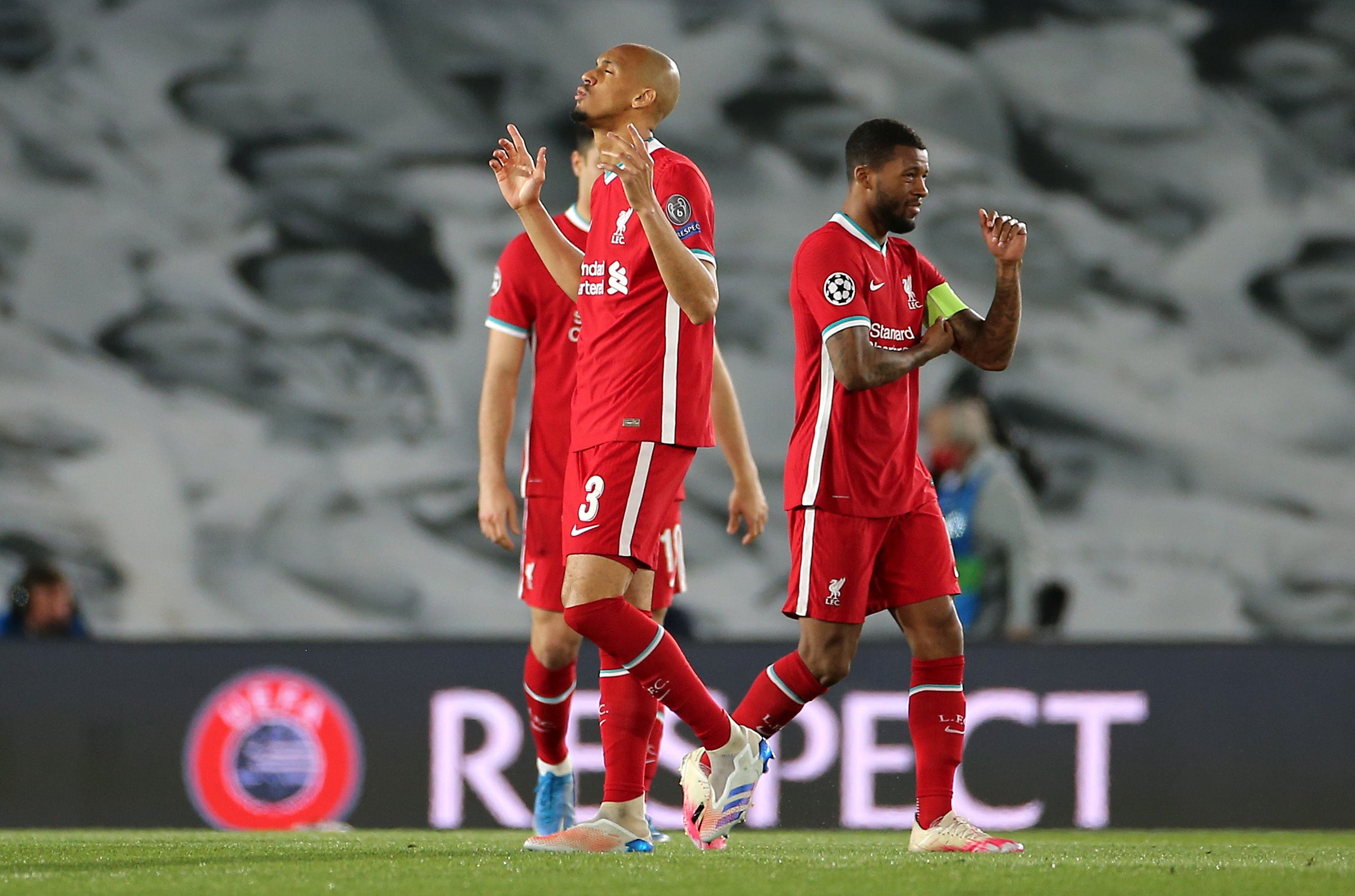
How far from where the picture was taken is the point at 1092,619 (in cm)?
1003

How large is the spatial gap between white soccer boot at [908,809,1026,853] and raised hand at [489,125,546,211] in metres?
1.73

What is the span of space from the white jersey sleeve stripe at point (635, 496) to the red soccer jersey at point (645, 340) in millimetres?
27

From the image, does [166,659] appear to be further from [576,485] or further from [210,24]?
[210,24]

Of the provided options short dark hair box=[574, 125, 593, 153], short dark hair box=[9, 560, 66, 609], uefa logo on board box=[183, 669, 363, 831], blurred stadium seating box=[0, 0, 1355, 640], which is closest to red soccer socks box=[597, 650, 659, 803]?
short dark hair box=[574, 125, 593, 153]

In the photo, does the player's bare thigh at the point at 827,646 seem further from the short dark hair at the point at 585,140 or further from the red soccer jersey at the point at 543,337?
the short dark hair at the point at 585,140

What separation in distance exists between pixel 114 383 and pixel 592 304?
6.94 m

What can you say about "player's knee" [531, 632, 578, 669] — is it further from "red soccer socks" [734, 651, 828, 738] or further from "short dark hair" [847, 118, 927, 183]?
"short dark hair" [847, 118, 927, 183]

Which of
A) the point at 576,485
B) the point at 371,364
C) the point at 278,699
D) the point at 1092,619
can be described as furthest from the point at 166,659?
the point at 1092,619

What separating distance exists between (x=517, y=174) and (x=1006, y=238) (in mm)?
1154

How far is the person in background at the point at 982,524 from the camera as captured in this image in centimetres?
658

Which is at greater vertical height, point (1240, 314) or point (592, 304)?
point (1240, 314)

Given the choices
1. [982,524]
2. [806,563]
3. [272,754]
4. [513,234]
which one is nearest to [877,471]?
[806,563]

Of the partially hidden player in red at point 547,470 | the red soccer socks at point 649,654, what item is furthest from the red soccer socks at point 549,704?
the red soccer socks at point 649,654

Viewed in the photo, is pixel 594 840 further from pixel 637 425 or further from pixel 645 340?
pixel 645 340
